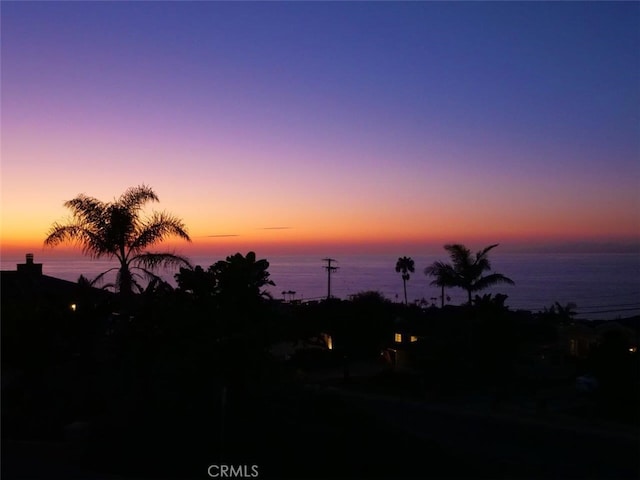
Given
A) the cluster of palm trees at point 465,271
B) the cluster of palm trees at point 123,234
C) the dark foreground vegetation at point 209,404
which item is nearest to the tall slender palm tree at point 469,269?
the cluster of palm trees at point 465,271

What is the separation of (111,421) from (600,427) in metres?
15.9

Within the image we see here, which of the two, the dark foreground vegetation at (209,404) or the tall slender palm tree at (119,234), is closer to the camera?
the dark foreground vegetation at (209,404)

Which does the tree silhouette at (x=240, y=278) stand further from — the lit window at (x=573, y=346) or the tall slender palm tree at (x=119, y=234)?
the lit window at (x=573, y=346)

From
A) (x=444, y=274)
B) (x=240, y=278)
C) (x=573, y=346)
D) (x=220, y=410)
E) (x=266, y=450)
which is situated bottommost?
(x=266, y=450)

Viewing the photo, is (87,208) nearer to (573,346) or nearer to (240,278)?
(240,278)

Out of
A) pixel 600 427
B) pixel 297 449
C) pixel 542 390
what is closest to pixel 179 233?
pixel 297 449

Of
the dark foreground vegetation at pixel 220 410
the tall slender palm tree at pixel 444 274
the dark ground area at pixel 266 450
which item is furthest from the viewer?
the tall slender palm tree at pixel 444 274

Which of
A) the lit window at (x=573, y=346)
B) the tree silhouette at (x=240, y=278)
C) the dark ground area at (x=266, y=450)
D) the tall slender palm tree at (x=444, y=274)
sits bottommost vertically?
the dark ground area at (x=266, y=450)

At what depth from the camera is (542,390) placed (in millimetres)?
34531

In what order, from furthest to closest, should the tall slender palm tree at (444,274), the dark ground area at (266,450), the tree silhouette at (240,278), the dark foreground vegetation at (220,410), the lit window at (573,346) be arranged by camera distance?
the tall slender palm tree at (444,274), the lit window at (573,346), the tree silhouette at (240,278), the dark foreground vegetation at (220,410), the dark ground area at (266,450)

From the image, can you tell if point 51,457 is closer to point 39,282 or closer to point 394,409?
point 394,409

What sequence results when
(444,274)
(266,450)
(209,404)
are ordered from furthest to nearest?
(444,274) < (209,404) < (266,450)

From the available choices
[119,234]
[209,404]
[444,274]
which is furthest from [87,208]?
[444,274]

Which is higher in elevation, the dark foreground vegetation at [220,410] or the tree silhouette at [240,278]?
the tree silhouette at [240,278]
